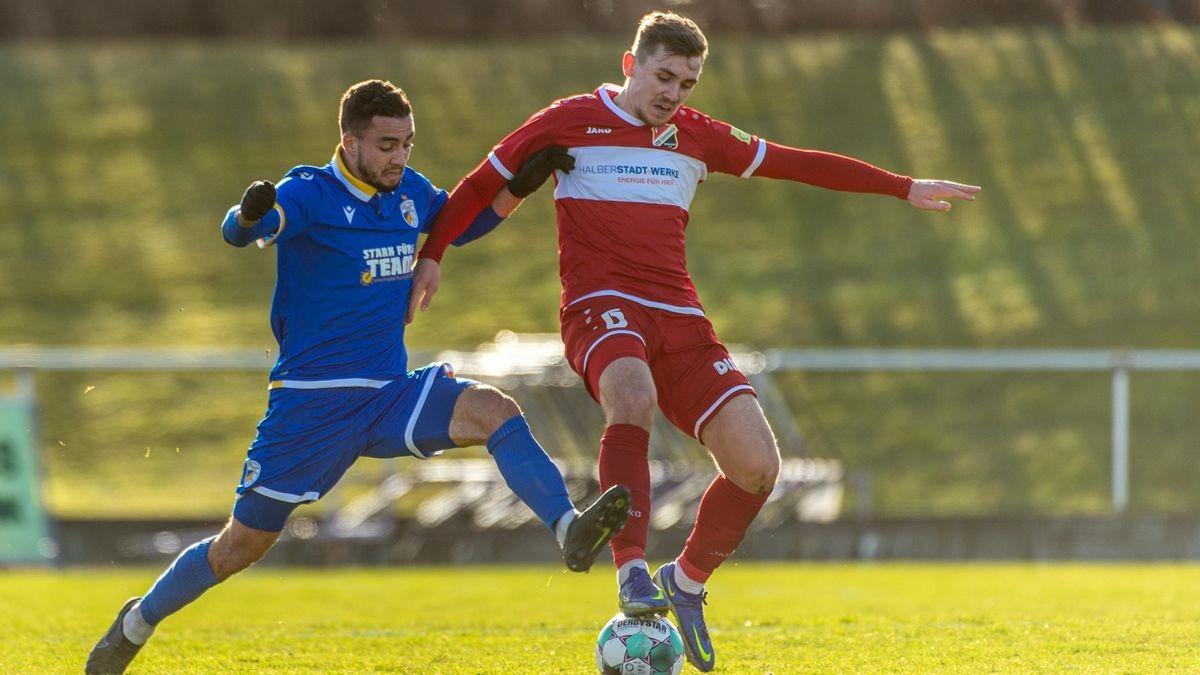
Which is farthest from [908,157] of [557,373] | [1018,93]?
[557,373]

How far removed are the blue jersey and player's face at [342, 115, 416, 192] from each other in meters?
0.04

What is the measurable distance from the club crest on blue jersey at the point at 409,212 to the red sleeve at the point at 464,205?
140mm

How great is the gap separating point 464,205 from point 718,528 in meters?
1.42

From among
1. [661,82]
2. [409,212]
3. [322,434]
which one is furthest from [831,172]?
[322,434]

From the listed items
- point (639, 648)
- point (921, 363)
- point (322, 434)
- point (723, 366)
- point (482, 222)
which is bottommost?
point (921, 363)

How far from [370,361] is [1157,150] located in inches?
845

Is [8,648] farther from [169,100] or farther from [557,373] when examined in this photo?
[169,100]

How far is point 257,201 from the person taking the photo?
17.4 ft

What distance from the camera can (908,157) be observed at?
81.8 feet

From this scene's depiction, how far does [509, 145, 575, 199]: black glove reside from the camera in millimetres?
5941

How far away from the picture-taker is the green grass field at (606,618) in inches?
231

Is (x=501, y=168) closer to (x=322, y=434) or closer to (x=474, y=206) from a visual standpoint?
(x=474, y=206)

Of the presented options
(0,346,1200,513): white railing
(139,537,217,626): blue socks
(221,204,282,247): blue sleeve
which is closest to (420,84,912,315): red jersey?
(221,204,282,247): blue sleeve

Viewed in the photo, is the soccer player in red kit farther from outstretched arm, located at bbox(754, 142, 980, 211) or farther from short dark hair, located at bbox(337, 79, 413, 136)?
short dark hair, located at bbox(337, 79, 413, 136)
